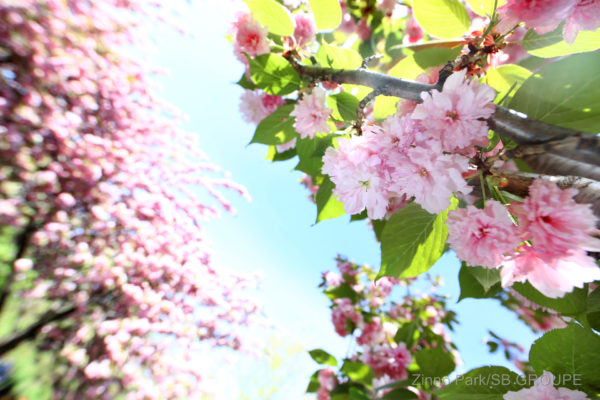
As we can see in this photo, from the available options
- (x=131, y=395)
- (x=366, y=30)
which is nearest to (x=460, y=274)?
(x=366, y=30)

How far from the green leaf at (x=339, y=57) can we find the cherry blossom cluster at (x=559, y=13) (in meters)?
0.28

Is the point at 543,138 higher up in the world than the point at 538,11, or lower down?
lower down

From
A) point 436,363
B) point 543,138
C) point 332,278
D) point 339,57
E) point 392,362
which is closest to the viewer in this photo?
point 543,138

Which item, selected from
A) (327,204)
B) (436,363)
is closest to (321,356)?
(436,363)

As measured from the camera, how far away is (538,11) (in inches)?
15.4

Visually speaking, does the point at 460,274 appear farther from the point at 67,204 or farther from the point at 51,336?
the point at 51,336

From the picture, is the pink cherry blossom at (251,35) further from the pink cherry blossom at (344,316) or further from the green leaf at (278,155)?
the pink cherry blossom at (344,316)

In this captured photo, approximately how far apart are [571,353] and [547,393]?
67 mm

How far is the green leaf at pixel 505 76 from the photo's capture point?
1.75 feet

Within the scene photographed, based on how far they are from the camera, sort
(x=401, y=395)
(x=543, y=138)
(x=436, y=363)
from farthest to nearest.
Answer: (x=401, y=395) < (x=436, y=363) < (x=543, y=138)

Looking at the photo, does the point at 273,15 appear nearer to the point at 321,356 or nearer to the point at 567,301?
the point at 567,301

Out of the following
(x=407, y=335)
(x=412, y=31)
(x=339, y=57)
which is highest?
(x=412, y=31)

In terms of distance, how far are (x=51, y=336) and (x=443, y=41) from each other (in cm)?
440

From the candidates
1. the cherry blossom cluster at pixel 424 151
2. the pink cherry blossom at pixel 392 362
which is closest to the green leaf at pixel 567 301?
the cherry blossom cluster at pixel 424 151
